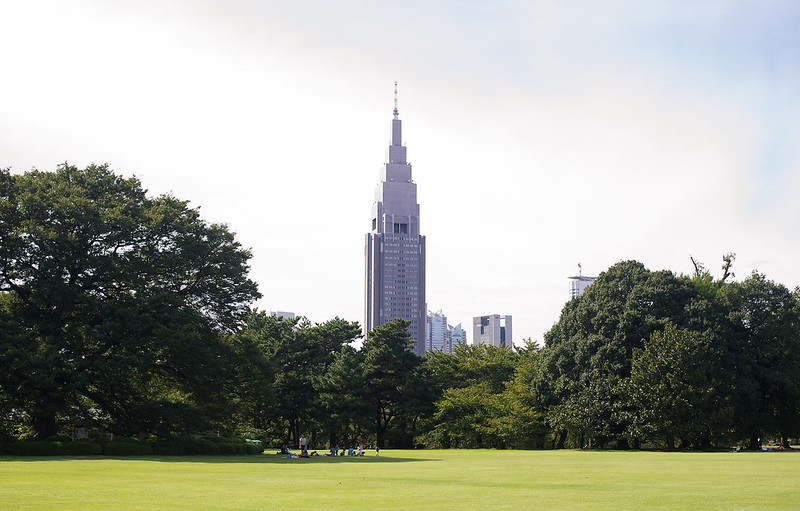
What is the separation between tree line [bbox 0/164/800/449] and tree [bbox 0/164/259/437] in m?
0.12

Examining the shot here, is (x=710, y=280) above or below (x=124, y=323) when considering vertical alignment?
above

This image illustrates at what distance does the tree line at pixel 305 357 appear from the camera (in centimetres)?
3900

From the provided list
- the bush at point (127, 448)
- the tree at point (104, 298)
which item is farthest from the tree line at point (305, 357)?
the bush at point (127, 448)

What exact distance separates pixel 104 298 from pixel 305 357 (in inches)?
1075

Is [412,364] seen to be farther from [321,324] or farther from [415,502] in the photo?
[415,502]

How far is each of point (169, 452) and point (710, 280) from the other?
46753mm

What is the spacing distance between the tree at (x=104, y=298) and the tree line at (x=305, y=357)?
0.38ft

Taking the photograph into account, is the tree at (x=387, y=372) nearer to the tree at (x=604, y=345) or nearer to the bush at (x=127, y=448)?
the tree at (x=604, y=345)

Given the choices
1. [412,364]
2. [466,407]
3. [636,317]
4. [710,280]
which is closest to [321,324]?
[412,364]

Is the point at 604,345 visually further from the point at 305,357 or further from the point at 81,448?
the point at 81,448

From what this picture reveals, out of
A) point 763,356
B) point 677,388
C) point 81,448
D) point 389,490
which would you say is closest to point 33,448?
point 81,448

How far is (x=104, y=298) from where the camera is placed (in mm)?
40719

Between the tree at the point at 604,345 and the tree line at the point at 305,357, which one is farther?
the tree at the point at 604,345

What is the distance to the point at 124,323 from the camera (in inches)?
1548
